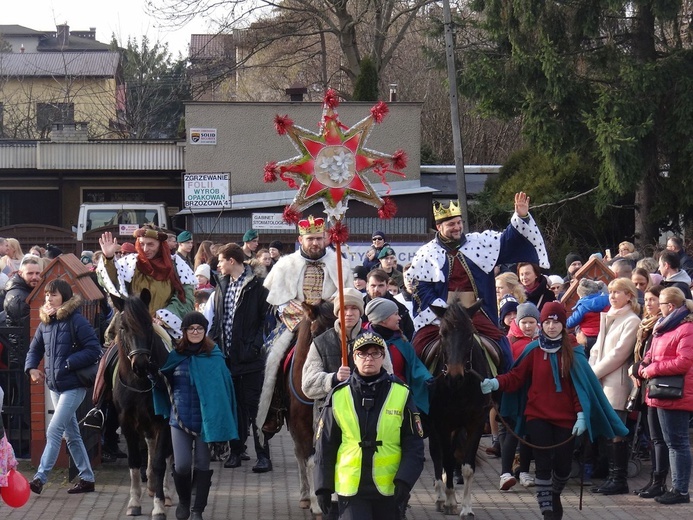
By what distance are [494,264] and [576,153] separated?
1632 centimetres

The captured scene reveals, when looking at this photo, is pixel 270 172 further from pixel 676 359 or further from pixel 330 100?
pixel 676 359

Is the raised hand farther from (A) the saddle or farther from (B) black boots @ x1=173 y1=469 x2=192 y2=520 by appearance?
(B) black boots @ x1=173 y1=469 x2=192 y2=520

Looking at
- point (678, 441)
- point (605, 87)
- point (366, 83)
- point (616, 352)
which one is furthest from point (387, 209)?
point (366, 83)

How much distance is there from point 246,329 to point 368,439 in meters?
4.91

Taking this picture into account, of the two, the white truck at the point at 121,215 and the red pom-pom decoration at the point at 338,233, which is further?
the white truck at the point at 121,215

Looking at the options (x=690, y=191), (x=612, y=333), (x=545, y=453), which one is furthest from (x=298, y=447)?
(x=690, y=191)

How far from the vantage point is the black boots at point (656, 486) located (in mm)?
10180

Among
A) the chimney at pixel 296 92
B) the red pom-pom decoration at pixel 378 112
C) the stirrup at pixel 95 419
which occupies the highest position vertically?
the chimney at pixel 296 92

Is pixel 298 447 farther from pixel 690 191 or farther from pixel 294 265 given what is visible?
pixel 690 191

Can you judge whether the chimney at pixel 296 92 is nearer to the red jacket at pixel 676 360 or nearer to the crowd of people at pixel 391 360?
the crowd of people at pixel 391 360

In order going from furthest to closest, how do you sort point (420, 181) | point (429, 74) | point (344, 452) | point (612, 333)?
point (429, 74)
point (420, 181)
point (612, 333)
point (344, 452)

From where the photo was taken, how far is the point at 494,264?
32.7ft

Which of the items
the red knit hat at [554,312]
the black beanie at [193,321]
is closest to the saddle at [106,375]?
the black beanie at [193,321]

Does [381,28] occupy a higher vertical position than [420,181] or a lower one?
higher
